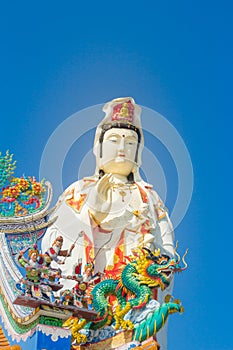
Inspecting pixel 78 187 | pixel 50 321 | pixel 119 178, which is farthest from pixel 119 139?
pixel 50 321

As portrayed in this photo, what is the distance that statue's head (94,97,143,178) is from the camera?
64.5 ft

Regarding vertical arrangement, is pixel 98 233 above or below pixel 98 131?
below

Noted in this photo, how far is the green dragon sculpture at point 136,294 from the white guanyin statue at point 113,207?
0.92 metres

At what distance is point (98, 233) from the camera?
61.7ft

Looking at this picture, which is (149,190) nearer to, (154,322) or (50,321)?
(154,322)

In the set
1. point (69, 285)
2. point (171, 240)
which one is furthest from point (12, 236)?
point (171, 240)

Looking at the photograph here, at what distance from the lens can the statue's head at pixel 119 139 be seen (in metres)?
19.7

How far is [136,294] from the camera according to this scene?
55.2 feet

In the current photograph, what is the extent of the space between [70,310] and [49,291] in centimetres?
49

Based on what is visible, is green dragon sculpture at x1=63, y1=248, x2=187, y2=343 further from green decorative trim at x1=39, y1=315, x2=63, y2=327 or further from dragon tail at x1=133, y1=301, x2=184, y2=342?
green decorative trim at x1=39, y1=315, x2=63, y2=327

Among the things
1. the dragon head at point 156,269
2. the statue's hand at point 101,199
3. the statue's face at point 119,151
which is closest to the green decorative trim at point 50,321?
the dragon head at point 156,269

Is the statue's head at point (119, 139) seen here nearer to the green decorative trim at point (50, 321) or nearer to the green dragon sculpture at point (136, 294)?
the green dragon sculpture at point (136, 294)

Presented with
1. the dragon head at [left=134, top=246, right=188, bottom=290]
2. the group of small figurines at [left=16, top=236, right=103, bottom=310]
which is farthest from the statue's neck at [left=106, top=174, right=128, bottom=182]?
the group of small figurines at [left=16, top=236, right=103, bottom=310]

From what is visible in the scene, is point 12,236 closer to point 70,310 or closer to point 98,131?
point 98,131
